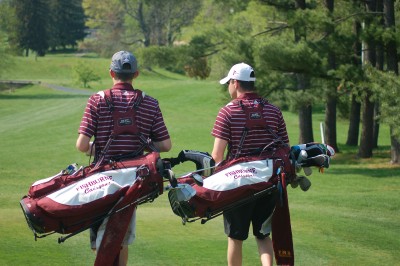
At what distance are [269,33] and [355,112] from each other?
530 centimetres

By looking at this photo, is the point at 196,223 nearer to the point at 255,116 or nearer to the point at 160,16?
the point at 255,116

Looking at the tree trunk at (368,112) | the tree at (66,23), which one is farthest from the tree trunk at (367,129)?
the tree at (66,23)

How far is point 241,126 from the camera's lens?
751 cm

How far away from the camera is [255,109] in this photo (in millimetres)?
7555

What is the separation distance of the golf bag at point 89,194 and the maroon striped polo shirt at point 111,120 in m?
0.18

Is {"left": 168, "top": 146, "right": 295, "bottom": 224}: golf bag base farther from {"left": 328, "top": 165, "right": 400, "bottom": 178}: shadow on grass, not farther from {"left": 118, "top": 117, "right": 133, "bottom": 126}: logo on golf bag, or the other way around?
{"left": 328, "top": 165, "right": 400, "bottom": 178}: shadow on grass

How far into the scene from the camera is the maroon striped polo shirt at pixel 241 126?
750 centimetres

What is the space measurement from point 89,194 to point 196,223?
4958mm

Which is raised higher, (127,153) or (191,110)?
(127,153)

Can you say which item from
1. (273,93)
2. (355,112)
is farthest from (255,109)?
(355,112)

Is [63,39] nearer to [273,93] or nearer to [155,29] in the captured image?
[155,29]

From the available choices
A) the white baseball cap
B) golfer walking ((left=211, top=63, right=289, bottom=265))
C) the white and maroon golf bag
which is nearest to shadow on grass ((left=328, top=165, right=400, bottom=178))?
the white and maroon golf bag

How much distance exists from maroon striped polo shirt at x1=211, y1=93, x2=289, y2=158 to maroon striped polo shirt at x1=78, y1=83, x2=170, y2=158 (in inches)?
24.3

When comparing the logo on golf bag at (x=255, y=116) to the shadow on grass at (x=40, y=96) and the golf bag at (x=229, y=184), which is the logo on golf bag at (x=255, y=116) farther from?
the shadow on grass at (x=40, y=96)
